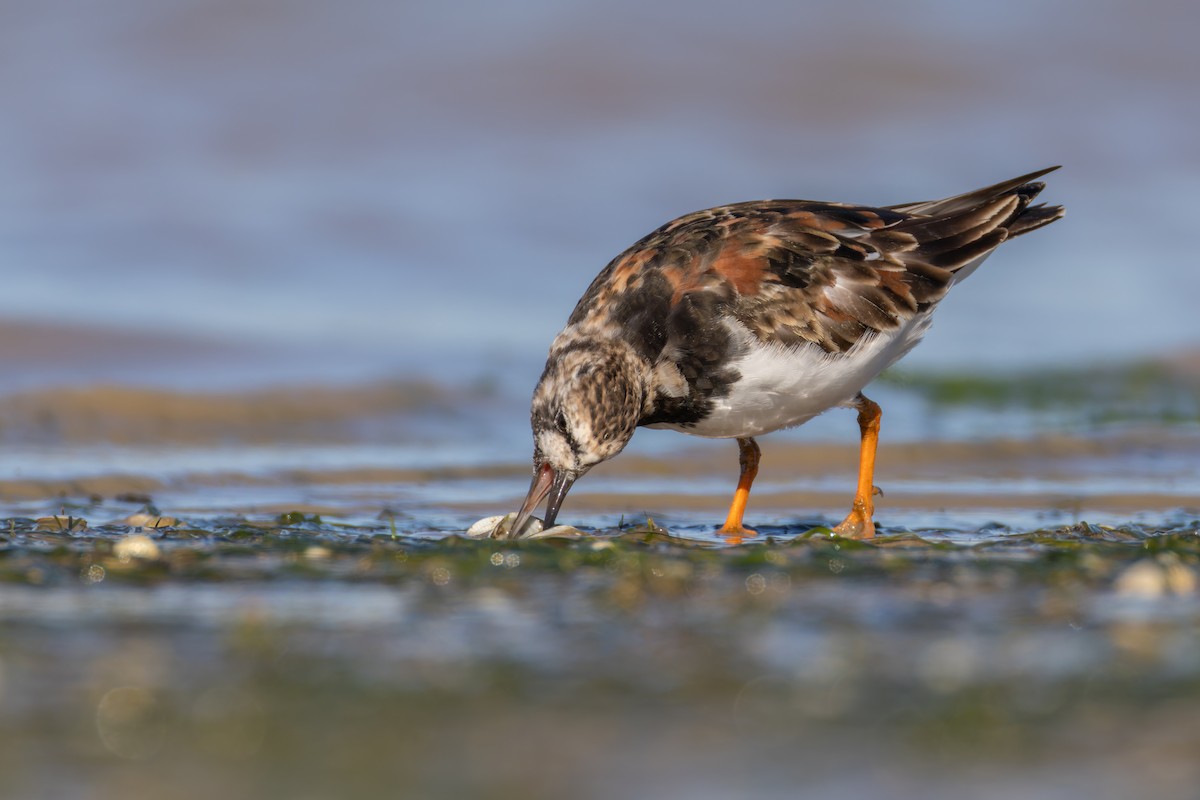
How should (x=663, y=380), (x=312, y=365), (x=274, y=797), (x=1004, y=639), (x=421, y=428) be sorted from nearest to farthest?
(x=274, y=797), (x=1004, y=639), (x=663, y=380), (x=421, y=428), (x=312, y=365)

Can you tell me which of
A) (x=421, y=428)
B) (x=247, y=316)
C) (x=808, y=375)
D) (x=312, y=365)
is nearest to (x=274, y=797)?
(x=808, y=375)

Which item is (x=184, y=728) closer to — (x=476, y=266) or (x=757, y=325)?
(x=757, y=325)

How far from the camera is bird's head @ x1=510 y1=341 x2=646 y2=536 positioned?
530 cm

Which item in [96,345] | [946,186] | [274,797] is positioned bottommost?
[274,797]

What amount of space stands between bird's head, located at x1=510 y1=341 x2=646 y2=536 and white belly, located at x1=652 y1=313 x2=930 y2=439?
366mm

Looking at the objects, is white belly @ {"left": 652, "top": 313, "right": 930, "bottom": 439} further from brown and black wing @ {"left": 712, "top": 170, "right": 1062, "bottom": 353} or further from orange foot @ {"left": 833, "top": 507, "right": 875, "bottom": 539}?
orange foot @ {"left": 833, "top": 507, "right": 875, "bottom": 539}

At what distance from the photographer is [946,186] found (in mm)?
14281

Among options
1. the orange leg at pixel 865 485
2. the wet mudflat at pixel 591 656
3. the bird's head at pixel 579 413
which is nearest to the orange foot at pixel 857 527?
the orange leg at pixel 865 485

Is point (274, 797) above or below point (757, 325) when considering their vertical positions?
below

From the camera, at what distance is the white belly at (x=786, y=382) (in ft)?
18.2

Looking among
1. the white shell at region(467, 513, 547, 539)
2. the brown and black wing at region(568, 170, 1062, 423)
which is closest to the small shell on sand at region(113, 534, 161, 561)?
the white shell at region(467, 513, 547, 539)

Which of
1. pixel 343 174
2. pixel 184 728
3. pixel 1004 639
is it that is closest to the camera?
pixel 184 728

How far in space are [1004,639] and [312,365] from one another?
7464 millimetres

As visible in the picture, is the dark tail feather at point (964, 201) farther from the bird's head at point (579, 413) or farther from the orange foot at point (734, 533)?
the bird's head at point (579, 413)
